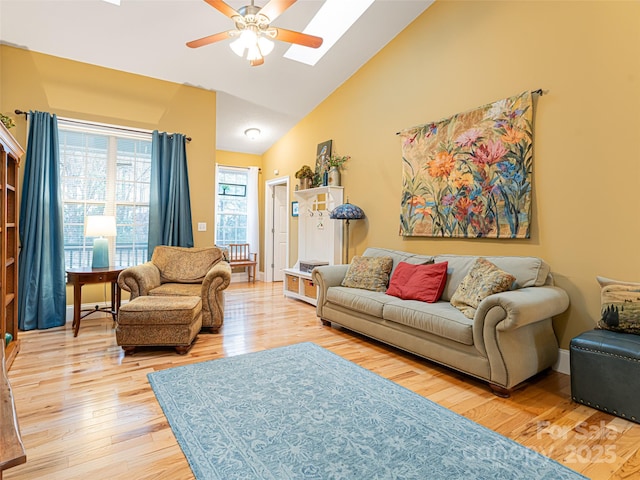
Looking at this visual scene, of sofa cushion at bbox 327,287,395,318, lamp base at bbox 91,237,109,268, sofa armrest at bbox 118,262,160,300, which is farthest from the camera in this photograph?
lamp base at bbox 91,237,109,268

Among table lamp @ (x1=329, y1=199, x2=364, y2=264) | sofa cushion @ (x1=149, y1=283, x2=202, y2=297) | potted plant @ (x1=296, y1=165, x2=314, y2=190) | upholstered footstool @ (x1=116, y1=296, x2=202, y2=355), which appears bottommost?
upholstered footstool @ (x1=116, y1=296, x2=202, y2=355)

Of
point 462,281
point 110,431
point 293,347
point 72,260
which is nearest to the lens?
point 110,431

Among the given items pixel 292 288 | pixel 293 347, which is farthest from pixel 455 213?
pixel 292 288

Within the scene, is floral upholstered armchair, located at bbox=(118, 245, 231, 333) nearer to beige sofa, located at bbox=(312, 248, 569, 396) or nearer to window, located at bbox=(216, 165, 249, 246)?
beige sofa, located at bbox=(312, 248, 569, 396)

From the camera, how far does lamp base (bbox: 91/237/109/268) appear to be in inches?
152

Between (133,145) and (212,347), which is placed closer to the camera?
(212,347)

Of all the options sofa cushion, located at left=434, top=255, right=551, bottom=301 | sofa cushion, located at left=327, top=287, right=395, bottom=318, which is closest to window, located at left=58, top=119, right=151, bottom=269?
sofa cushion, located at left=327, top=287, right=395, bottom=318

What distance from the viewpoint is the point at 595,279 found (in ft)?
8.65

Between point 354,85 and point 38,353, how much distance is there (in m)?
4.72

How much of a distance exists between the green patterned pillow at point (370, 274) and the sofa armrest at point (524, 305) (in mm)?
1389

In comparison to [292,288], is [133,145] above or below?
above

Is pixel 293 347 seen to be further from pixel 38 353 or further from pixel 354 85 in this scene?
pixel 354 85

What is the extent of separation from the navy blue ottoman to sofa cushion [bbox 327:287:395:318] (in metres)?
1.48

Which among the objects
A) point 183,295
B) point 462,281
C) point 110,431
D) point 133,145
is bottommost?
point 110,431
